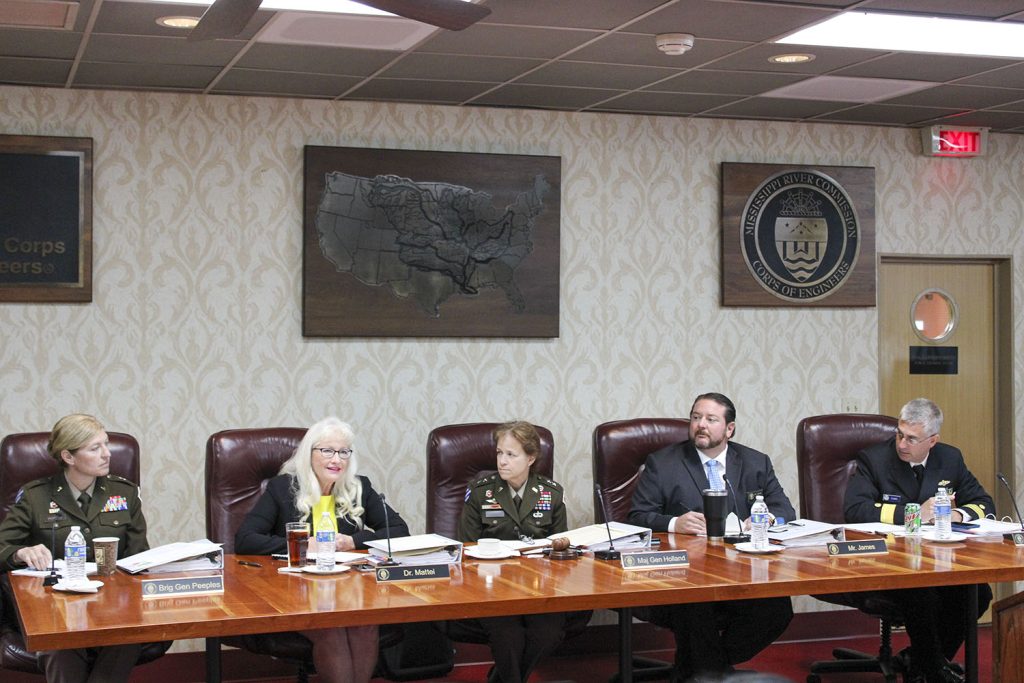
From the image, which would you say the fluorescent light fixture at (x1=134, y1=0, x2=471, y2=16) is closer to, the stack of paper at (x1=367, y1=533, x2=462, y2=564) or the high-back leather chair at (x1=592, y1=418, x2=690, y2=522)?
the stack of paper at (x1=367, y1=533, x2=462, y2=564)

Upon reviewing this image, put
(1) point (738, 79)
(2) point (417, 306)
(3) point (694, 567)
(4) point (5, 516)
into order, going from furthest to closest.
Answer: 1. (2) point (417, 306)
2. (1) point (738, 79)
3. (4) point (5, 516)
4. (3) point (694, 567)

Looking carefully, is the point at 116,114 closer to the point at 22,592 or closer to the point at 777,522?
the point at 22,592

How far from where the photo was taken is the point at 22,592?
3.63 meters

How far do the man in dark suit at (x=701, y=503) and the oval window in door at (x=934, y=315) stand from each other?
6.33 feet

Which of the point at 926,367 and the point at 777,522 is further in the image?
the point at 926,367

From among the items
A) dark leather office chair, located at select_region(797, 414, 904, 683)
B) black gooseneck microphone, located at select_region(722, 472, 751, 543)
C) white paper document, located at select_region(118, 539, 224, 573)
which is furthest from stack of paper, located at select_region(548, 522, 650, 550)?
dark leather office chair, located at select_region(797, 414, 904, 683)

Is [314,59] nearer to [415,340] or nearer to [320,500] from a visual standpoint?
[415,340]

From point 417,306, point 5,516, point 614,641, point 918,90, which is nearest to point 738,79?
point 918,90

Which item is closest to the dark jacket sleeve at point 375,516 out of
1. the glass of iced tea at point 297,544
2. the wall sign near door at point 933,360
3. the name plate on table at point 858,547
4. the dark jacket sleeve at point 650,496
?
the glass of iced tea at point 297,544

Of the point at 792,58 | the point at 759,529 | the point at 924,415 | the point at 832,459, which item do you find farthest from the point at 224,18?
the point at 832,459

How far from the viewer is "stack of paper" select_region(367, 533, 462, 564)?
159 inches

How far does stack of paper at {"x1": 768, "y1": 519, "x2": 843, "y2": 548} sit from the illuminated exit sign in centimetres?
283

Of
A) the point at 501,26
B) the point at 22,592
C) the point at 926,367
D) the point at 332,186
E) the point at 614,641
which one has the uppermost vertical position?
the point at 501,26

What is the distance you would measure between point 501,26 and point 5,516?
97.2 inches
